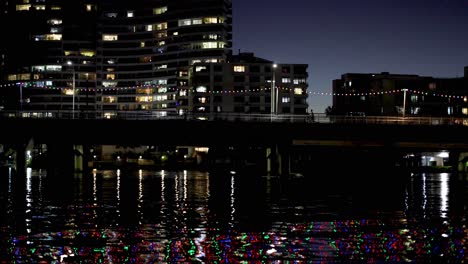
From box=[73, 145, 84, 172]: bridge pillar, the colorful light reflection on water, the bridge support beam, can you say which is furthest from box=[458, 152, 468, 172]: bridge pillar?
the bridge support beam

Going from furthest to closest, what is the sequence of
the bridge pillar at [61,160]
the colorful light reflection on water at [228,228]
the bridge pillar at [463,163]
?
the bridge pillar at [463,163] < the bridge pillar at [61,160] < the colorful light reflection on water at [228,228]

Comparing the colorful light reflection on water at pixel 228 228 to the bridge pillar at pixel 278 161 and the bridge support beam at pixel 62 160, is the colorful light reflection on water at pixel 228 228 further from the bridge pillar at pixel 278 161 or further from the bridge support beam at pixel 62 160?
the bridge pillar at pixel 278 161

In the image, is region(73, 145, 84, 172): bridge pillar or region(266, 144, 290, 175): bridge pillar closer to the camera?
region(266, 144, 290, 175): bridge pillar

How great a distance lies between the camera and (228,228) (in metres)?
43.6

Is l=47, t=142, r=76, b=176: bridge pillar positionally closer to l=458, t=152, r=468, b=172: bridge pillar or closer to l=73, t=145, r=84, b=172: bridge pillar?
l=73, t=145, r=84, b=172: bridge pillar

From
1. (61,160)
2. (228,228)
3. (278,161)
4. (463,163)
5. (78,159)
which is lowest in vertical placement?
(463,163)

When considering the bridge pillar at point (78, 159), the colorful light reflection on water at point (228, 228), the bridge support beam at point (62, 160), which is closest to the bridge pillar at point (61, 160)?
A: the bridge support beam at point (62, 160)

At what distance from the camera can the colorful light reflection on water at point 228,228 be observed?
33.5 m

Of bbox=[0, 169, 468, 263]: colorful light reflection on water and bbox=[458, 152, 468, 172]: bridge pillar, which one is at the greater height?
bbox=[0, 169, 468, 263]: colorful light reflection on water

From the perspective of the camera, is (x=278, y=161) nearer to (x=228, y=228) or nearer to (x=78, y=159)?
(x=78, y=159)

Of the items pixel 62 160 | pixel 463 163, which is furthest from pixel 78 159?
pixel 463 163

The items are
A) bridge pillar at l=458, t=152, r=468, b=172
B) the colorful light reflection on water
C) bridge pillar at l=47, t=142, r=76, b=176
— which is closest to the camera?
the colorful light reflection on water

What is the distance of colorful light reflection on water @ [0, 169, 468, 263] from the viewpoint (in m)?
33.5

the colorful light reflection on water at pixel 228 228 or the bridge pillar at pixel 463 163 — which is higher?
the colorful light reflection on water at pixel 228 228
